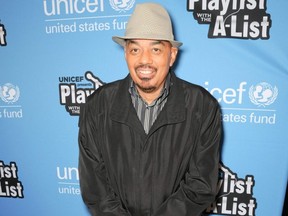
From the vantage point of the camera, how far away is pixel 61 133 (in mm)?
1596

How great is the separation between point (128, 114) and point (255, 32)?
0.78 metres

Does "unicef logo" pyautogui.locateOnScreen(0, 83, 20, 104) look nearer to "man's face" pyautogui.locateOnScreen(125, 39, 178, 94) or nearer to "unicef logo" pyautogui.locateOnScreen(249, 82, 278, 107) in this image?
"man's face" pyautogui.locateOnScreen(125, 39, 178, 94)

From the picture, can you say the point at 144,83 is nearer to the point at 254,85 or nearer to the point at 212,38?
the point at 212,38

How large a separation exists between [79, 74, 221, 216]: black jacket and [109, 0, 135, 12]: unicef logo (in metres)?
0.48

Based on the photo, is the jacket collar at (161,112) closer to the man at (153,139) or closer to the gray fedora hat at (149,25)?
the man at (153,139)

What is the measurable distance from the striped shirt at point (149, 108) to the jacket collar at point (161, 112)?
3 centimetres

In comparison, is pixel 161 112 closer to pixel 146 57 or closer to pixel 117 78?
pixel 146 57

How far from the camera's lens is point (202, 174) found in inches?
40.6

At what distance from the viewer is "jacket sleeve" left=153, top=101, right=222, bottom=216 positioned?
1.03m

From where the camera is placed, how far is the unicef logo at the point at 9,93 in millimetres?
1592

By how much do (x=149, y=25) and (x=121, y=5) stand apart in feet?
1.70

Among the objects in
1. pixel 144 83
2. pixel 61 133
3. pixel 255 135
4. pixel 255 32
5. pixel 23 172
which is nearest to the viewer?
pixel 144 83

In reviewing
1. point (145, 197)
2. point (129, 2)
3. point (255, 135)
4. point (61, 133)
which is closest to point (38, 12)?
point (129, 2)

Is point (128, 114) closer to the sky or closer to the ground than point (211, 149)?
closer to the sky
